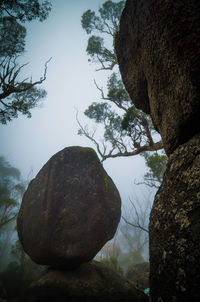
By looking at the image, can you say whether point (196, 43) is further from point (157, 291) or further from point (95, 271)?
point (95, 271)

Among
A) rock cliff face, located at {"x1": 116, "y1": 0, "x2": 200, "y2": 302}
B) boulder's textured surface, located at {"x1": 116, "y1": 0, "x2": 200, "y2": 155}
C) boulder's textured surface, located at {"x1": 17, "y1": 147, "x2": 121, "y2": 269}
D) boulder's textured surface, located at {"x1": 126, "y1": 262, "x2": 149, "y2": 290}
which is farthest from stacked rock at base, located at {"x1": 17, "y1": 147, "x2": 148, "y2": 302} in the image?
boulder's textured surface, located at {"x1": 126, "y1": 262, "x2": 149, "y2": 290}

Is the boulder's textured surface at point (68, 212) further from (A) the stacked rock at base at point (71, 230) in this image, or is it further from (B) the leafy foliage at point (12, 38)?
(B) the leafy foliage at point (12, 38)

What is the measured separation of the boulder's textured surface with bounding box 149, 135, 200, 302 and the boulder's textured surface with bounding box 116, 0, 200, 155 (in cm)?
52

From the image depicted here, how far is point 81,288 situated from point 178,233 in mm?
7159

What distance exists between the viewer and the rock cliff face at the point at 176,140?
1765mm

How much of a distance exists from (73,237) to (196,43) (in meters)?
7.90

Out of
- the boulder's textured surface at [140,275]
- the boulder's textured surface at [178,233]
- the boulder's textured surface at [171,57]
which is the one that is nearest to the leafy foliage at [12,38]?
the boulder's textured surface at [171,57]

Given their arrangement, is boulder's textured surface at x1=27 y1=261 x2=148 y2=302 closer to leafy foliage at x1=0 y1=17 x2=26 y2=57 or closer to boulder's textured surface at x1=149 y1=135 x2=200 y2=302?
boulder's textured surface at x1=149 y1=135 x2=200 y2=302

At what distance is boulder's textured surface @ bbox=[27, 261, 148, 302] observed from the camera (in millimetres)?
6527

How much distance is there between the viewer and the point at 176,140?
9.59ft

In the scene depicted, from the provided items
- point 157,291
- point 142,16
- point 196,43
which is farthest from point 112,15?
point 157,291

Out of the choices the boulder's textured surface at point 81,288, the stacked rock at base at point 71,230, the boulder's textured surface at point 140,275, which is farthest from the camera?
the boulder's textured surface at point 140,275

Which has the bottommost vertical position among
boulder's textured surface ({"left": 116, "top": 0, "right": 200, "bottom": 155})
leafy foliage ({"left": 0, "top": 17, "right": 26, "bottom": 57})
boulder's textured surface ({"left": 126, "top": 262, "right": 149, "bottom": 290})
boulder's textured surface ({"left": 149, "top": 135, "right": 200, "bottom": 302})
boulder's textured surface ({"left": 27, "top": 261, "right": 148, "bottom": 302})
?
boulder's textured surface ({"left": 126, "top": 262, "right": 149, "bottom": 290})

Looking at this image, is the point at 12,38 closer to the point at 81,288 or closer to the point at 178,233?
the point at 178,233
